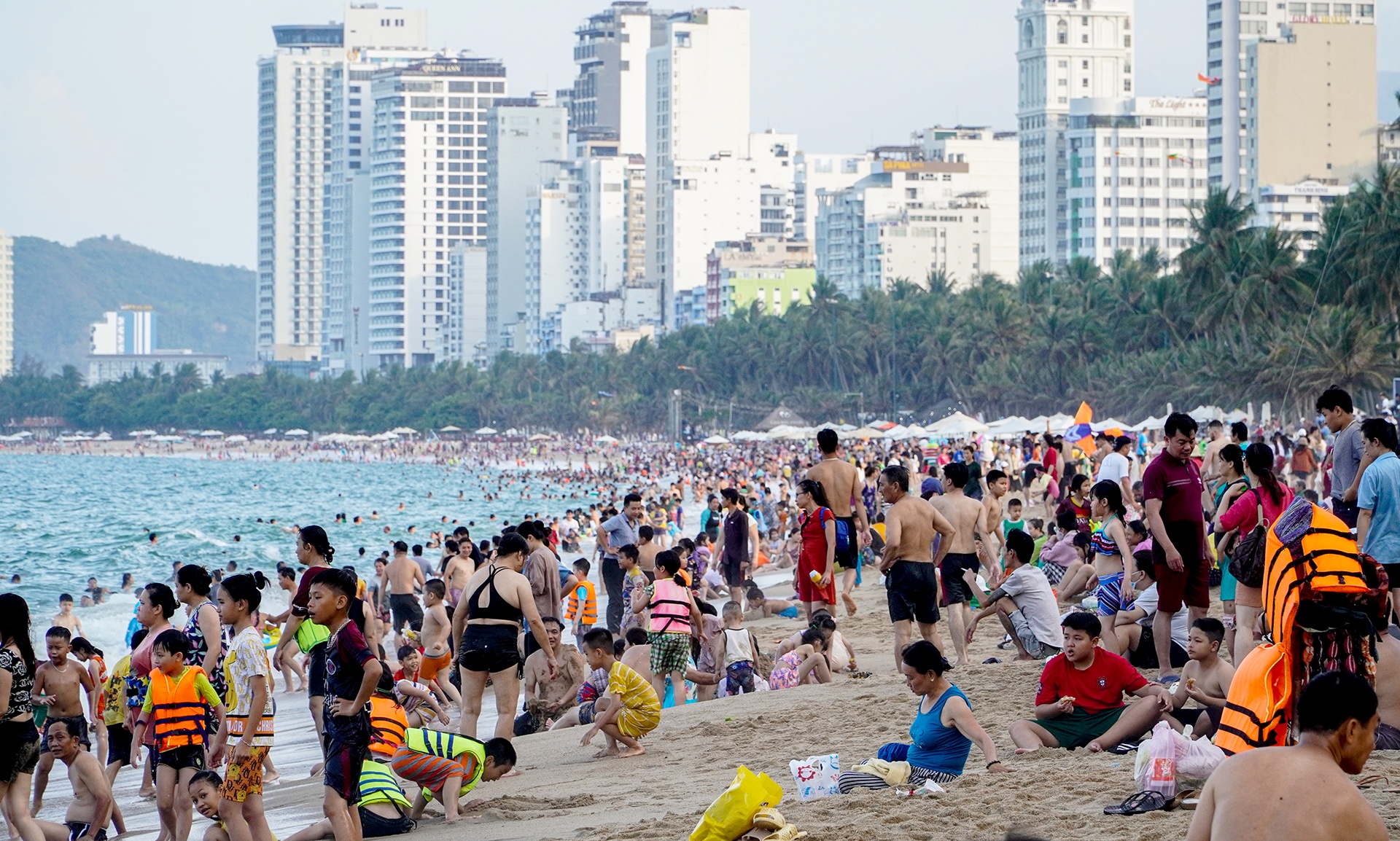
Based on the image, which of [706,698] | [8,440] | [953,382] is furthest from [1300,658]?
[8,440]

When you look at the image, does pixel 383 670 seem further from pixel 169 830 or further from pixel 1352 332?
pixel 1352 332

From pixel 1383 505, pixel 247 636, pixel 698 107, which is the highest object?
pixel 698 107

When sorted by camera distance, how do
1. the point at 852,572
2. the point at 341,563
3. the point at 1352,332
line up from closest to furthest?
1. the point at 852,572
2. the point at 341,563
3. the point at 1352,332

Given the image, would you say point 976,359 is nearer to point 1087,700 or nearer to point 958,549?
point 958,549

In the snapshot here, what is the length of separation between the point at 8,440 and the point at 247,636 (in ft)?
514

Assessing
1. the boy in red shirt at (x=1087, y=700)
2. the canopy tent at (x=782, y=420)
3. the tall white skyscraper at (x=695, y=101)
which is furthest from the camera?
the tall white skyscraper at (x=695, y=101)

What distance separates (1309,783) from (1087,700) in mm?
3401

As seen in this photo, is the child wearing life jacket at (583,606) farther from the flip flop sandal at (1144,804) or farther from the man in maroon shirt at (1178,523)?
the flip flop sandal at (1144,804)

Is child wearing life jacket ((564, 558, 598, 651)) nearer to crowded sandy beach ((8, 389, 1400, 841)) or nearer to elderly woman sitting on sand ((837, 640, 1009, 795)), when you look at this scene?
crowded sandy beach ((8, 389, 1400, 841))

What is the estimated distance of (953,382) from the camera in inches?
2985

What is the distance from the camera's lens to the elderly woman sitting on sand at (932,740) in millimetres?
6777

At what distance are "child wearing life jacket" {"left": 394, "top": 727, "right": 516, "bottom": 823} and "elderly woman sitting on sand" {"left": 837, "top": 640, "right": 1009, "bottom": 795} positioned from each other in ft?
5.99

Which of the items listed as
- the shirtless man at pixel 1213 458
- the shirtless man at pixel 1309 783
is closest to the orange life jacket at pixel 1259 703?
the shirtless man at pixel 1309 783

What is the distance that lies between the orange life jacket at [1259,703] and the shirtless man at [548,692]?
5540mm
